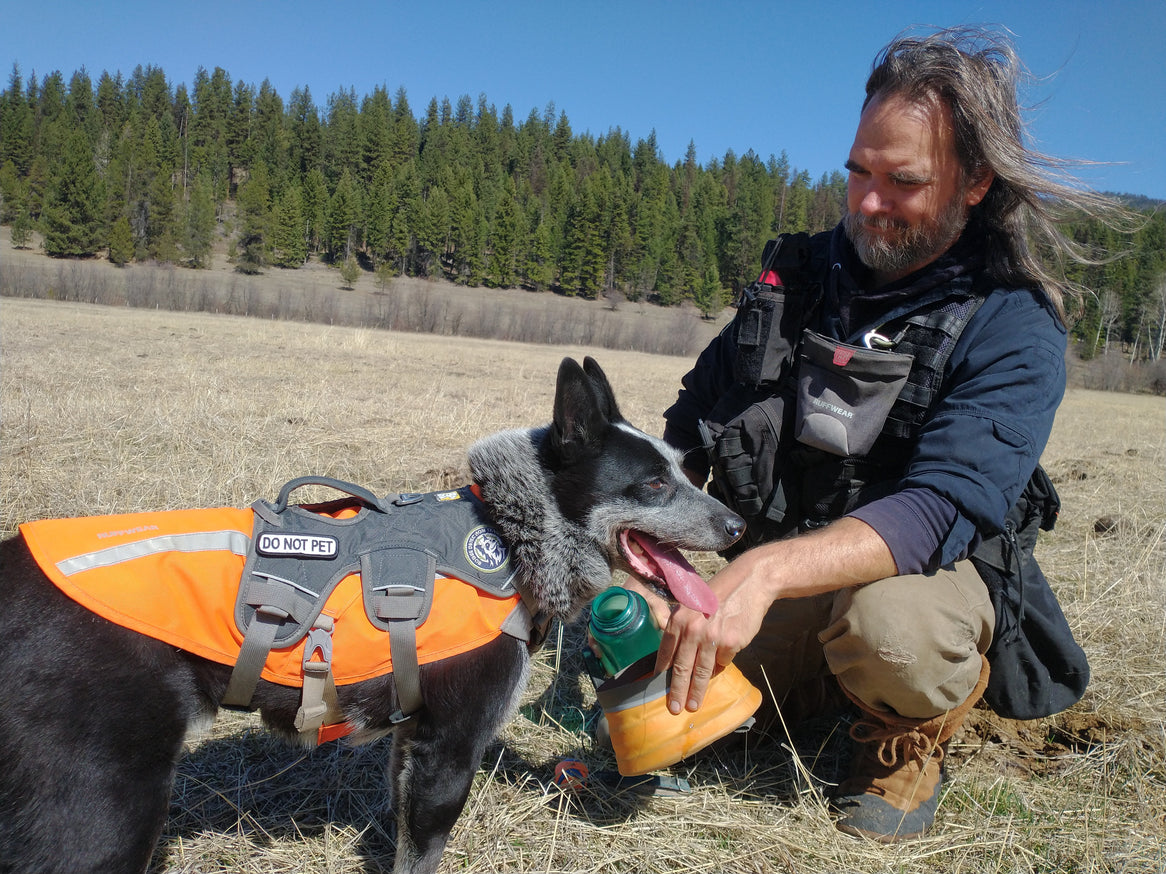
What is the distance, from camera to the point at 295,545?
2221 millimetres

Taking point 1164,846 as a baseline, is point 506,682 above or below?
above

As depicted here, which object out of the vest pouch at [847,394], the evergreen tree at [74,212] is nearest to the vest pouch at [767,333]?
the vest pouch at [847,394]

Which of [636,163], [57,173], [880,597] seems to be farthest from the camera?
[636,163]

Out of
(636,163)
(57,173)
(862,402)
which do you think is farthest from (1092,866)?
(636,163)

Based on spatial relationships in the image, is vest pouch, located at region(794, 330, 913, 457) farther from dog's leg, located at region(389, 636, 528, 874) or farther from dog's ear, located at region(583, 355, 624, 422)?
dog's leg, located at region(389, 636, 528, 874)

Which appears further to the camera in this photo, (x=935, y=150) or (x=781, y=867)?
(x=935, y=150)

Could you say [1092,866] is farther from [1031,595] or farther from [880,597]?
[880,597]

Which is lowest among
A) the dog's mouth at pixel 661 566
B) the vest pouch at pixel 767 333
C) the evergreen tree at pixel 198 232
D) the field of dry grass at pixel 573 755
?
the field of dry grass at pixel 573 755

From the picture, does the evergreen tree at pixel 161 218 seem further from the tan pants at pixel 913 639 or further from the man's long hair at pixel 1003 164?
the tan pants at pixel 913 639

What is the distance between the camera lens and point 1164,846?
277 centimetres

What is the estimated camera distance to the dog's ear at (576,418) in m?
2.58

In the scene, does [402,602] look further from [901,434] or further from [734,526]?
[901,434]

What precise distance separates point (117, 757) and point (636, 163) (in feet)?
396

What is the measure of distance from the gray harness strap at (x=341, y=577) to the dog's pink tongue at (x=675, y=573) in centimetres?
56
